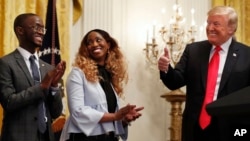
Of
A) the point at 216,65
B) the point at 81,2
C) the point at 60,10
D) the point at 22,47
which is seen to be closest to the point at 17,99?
the point at 22,47

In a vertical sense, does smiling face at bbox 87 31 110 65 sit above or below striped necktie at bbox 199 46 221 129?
above

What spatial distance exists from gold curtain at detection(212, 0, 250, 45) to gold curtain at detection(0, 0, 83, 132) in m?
2.16

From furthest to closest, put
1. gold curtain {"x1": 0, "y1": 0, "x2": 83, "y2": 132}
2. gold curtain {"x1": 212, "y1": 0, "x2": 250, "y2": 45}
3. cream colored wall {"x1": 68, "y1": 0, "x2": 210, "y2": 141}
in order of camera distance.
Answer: gold curtain {"x1": 212, "y1": 0, "x2": 250, "y2": 45}
cream colored wall {"x1": 68, "y1": 0, "x2": 210, "y2": 141}
gold curtain {"x1": 0, "y1": 0, "x2": 83, "y2": 132}

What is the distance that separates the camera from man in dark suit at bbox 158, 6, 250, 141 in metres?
2.26

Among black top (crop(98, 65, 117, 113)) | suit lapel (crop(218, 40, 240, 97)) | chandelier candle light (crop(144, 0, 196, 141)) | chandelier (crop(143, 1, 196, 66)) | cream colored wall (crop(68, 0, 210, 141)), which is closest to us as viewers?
suit lapel (crop(218, 40, 240, 97))

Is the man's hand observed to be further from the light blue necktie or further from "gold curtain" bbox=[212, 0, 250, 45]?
"gold curtain" bbox=[212, 0, 250, 45]

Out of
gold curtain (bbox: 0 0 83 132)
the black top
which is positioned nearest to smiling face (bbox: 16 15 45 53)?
the black top

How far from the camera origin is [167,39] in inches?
198

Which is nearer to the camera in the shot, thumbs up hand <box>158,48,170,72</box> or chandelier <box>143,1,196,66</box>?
thumbs up hand <box>158,48,170,72</box>

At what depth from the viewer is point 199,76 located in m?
2.37

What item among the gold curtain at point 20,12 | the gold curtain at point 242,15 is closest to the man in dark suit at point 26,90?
the gold curtain at point 20,12

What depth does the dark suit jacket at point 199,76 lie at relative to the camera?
2.30 meters

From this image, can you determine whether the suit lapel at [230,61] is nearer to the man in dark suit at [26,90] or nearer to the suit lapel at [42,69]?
the man in dark suit at [26,90]

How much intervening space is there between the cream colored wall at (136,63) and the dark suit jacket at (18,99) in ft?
9.08
